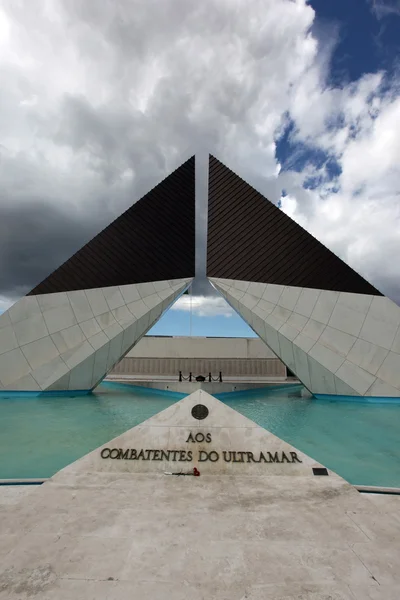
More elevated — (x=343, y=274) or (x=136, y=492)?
(x=343, y=274)

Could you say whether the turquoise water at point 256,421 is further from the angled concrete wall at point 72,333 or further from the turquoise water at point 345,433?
the angled concrete wall at point 72,333

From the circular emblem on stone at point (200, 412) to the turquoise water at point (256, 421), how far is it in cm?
257

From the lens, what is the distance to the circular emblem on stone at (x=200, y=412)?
5.38m

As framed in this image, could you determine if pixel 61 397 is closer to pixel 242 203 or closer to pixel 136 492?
pixel 136 492

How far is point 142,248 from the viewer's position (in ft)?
56.0

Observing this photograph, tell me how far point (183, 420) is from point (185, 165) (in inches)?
686

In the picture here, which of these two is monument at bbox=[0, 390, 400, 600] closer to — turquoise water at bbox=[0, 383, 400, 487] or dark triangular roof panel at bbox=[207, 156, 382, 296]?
turquoise water at bbox=[0, 383, 400, 487]

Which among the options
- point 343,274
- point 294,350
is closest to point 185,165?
point 343,274

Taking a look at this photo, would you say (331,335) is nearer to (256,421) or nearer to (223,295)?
(223,295)

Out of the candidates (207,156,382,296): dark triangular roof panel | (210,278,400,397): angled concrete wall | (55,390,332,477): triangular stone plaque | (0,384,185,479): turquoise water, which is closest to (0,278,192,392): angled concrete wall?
(0,384,185,479): turquoise water

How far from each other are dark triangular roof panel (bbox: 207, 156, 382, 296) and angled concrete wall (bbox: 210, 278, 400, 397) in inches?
25.1

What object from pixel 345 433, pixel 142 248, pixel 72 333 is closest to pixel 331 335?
pixel 345 433

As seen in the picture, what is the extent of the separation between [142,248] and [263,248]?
20.4 feet

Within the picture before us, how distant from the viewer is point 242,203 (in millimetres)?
18078
